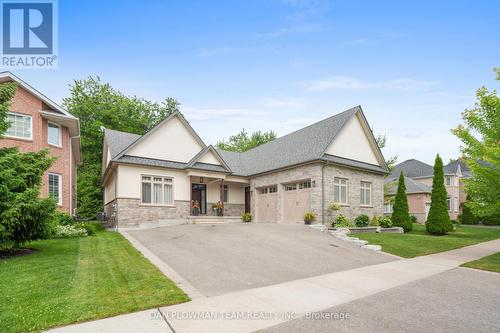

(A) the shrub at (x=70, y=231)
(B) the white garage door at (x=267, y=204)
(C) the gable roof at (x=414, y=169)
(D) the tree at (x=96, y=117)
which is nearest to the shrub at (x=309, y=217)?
(B) the white garage door at (x=267, y=204)

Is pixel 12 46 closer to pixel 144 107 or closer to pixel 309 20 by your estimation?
pixel 309 20

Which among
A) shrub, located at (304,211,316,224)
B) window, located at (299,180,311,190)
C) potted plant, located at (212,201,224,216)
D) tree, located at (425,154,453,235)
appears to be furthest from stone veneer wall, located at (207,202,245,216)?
tree, located at (425,154,453,235)

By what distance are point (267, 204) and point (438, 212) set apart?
1088 centimetres

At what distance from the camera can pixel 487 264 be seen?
967 cm

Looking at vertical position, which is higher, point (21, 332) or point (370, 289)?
point (21, 332)

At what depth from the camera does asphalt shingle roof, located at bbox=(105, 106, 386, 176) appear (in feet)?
60.6

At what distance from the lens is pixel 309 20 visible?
47.3 feet

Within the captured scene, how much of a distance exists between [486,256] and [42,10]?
21592mm

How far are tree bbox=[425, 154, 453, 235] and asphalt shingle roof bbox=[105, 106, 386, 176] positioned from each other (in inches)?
154

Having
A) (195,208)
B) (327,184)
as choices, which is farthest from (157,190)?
(327,184)

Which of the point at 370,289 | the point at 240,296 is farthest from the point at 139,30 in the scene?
the point at 370,289

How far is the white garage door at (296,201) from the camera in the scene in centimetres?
1822

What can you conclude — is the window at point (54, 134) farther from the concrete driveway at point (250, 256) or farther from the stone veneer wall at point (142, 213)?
the concrete driveway at point (250, 256)

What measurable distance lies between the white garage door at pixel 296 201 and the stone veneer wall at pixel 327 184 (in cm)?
40
